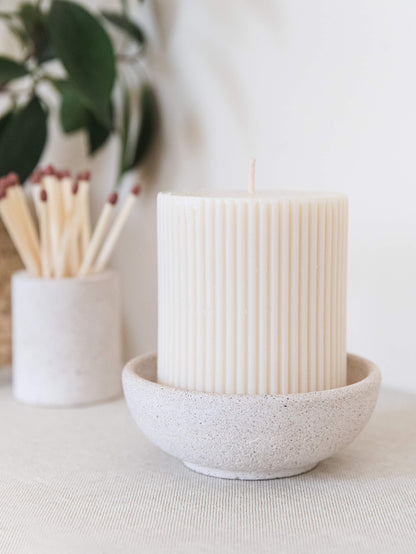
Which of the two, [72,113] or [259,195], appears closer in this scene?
[259,195]

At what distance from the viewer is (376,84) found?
0.65 meters

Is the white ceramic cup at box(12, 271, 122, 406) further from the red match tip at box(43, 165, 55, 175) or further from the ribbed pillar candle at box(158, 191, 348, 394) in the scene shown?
the ribbed pillar candle at box(158, 191, 348, 394)

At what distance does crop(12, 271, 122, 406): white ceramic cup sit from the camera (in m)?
0.66

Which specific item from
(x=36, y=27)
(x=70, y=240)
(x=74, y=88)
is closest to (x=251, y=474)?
(x=70, y=240)

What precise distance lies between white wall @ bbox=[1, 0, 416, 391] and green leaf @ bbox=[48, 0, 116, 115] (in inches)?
4.2

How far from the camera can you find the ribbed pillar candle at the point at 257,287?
1.50 feet

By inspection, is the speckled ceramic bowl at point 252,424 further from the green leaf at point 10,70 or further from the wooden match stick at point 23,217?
the green leaf at point 10,70

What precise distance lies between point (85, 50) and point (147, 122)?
0.40 ft

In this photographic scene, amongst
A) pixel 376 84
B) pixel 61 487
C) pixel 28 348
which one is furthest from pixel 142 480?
pixel 376 84

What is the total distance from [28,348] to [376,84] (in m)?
0.37

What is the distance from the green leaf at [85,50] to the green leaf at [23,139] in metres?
0.11

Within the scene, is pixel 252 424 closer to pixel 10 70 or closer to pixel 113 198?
pixel 113 198

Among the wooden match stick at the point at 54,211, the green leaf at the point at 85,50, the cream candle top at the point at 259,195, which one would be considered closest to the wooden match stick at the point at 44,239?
the wooden match stick at the point at 54,211

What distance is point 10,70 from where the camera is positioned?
2.49 feet
